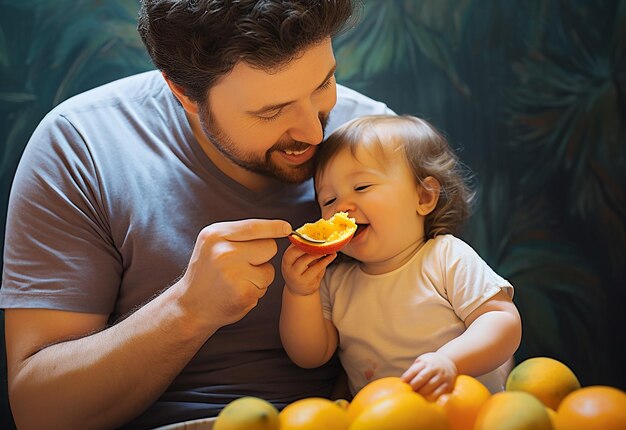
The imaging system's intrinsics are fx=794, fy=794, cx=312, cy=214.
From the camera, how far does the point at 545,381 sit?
0.92 meters

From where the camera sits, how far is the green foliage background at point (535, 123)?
2029 mm

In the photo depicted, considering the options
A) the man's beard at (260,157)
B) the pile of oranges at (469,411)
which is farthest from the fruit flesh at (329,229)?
the pile of oranges at (469,411)

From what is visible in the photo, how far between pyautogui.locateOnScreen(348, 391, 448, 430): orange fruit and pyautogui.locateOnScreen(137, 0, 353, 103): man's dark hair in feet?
A: 2.40

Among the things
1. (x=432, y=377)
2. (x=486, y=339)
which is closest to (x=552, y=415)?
(x=432, y=377)

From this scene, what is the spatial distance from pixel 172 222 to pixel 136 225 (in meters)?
0.07

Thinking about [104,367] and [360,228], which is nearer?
[104,367]

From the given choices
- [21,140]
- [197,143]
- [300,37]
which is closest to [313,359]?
[197,143]

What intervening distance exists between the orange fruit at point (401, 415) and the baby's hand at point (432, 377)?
87 mm

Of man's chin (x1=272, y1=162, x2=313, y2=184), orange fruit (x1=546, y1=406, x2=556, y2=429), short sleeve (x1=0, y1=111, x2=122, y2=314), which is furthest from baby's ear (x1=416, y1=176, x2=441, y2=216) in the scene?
orange fruit (x1=546, y1=406, x2=556, y2=429)

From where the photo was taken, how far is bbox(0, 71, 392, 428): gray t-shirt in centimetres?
150

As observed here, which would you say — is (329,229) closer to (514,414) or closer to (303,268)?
(303,268)

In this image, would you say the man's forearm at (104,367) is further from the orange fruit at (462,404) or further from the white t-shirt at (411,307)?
the orange fruit at (462,404)

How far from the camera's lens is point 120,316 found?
158cm

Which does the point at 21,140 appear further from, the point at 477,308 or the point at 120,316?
the point at 477,308
